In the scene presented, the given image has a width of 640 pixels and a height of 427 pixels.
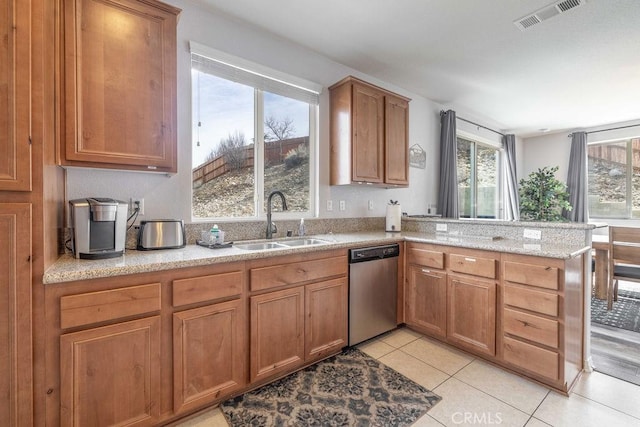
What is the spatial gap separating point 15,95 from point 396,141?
112 inches

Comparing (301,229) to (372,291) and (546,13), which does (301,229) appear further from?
(546,13)

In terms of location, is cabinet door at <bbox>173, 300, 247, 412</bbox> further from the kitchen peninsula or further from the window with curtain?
the window with curtain

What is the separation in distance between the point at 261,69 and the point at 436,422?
2733 millimetres

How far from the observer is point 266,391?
6.20 feet

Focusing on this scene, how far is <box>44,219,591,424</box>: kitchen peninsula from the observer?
4.37 ft

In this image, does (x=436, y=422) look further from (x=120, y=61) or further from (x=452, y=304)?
(x=120, y=61)

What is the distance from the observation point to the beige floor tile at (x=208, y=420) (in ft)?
5.29

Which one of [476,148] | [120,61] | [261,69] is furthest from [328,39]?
[476,148]

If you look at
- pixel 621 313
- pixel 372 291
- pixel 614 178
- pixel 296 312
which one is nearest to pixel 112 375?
pixel 296 312

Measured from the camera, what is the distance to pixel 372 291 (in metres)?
2.51

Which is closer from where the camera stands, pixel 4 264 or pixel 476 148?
pixel 4 264

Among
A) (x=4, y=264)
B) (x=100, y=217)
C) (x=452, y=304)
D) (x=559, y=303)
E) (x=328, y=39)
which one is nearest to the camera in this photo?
(x=4, y=264)

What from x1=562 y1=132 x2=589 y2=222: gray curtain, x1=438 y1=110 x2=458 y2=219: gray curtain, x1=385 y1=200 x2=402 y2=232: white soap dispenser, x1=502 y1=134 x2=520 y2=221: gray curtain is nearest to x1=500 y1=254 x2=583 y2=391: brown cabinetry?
x1=385 y1=200 x2=402 y2=232: white soap dispenser

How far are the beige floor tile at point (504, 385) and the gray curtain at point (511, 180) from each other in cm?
425
